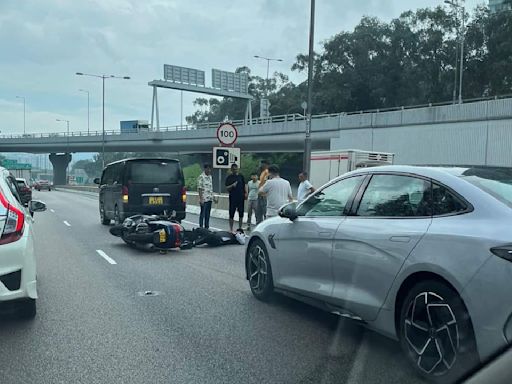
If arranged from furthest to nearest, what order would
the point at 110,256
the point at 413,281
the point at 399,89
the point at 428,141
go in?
the point at 399,89 < the point at 428,141 < the point at 110,256 < the point at 413,281

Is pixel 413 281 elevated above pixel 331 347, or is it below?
above

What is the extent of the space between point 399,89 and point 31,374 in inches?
2397

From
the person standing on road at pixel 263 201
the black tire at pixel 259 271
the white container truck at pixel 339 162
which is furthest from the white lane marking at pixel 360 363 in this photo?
the white container truck at pixel 339 162

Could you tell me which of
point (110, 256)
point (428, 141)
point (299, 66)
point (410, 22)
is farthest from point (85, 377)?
point (299, 66)

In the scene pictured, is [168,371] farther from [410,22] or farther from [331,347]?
[410,22]

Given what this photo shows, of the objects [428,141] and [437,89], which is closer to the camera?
[428,141]

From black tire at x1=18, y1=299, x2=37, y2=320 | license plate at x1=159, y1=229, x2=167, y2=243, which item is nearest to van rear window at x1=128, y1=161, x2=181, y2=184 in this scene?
license plate at x1=159, y1=229, x2=167, y2=243

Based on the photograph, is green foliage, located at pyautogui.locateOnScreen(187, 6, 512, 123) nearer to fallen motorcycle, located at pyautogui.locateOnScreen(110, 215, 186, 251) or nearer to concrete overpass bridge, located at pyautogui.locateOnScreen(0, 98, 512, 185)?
concrete overpass bridge, located at pyautogui.locateOnScreen(0, 98, 512, 185)

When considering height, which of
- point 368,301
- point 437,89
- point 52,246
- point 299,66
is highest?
point 299,66

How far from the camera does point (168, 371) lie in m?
4.36

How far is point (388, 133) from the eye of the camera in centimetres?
3969

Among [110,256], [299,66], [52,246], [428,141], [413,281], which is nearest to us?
[413,281]

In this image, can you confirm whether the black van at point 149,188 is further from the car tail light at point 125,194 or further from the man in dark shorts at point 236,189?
the man in dark shorts at point 236,189

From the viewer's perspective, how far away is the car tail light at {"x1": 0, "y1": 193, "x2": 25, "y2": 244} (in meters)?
5.14
